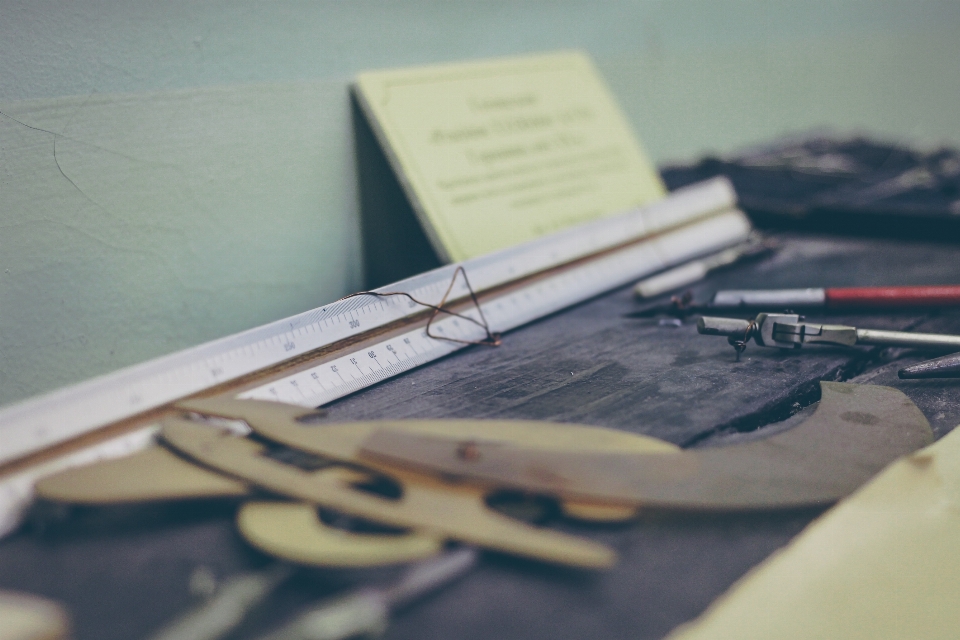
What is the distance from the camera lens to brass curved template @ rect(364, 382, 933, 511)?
552 mm

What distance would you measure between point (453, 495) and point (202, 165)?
2.37ft

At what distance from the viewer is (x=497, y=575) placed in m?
0.50

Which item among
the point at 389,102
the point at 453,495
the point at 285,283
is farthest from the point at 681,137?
the point at 453,495

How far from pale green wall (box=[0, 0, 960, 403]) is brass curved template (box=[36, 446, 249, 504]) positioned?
0.41 meters

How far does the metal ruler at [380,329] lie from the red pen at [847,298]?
26cm

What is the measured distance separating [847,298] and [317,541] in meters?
0.87

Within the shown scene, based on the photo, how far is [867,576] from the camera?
20.2 inches

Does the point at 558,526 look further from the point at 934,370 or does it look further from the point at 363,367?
the point at 934,370

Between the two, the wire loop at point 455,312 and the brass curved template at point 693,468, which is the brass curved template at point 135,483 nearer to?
the brass curved template at point 693,468

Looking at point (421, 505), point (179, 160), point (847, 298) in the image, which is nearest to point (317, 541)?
point (421, 505)

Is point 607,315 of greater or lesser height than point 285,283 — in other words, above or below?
below

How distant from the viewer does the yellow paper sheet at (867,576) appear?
47 centimetres

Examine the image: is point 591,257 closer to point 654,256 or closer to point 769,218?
point 654,256

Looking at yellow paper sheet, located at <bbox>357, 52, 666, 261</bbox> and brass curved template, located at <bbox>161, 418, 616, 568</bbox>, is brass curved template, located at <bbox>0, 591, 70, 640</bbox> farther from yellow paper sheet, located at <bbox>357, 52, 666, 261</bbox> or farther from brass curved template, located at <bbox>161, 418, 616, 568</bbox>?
yellow paper sheet, located at <bbox>357, 52, 666, 261</bbox>
